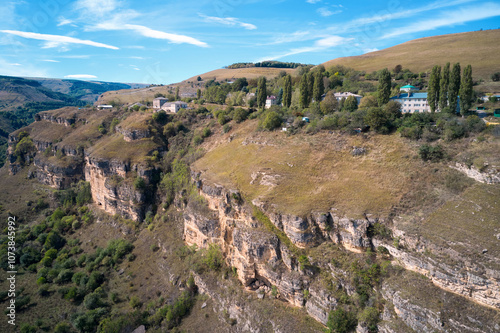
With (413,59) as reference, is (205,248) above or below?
below

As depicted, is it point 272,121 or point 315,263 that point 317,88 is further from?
point 315,263

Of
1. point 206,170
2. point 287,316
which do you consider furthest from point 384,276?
point 206,170

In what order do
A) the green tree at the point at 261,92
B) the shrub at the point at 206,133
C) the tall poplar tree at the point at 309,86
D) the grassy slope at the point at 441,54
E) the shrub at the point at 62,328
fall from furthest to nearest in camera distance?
1. the grassy slope at the point at 441,54
2. the green tree at the point at 261,92
3. the shrub at the point at 206,133
4. the tall poplar tree at the point at 309,86
5. the shrub at the point at 62,328

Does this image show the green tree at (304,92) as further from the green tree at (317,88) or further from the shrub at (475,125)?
the shrub at (475,125)

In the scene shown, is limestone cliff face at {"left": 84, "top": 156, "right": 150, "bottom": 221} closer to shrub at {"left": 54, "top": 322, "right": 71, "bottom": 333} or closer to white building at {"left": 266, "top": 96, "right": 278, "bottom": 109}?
shrub at {"left": 54, "top": 322, "right": 71, "bottom": 333}

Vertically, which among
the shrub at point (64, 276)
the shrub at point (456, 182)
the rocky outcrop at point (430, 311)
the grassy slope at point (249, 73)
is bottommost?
the shrub at point (64, 276)

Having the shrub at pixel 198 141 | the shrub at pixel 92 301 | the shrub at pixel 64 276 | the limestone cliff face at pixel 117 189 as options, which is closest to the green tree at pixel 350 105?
the shrub at pixel 198 141

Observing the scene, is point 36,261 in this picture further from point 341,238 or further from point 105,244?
point 341,238

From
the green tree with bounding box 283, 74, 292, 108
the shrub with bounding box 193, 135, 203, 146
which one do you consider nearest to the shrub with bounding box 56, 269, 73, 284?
the shrub with bounding box 193, 135, 203, 146
